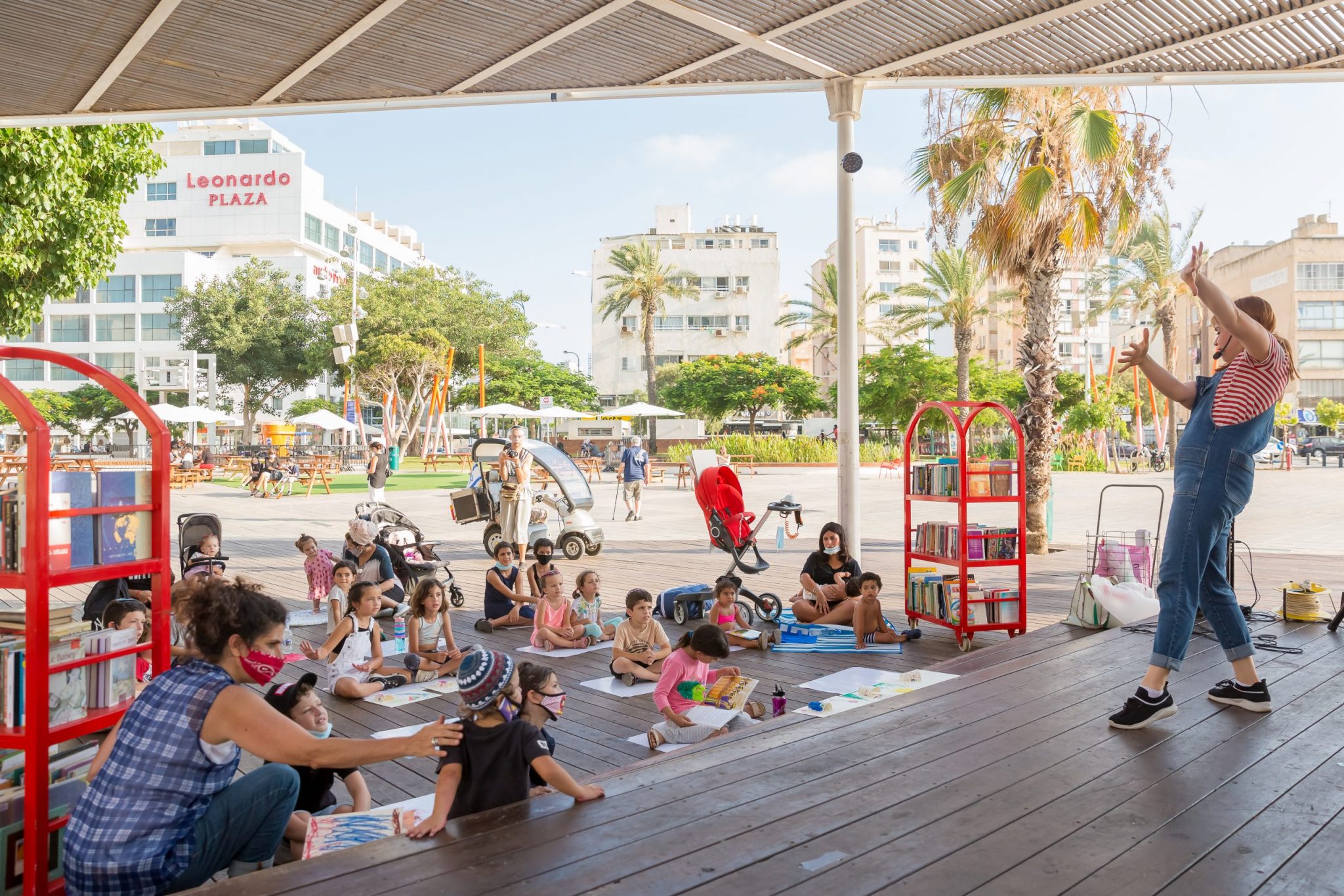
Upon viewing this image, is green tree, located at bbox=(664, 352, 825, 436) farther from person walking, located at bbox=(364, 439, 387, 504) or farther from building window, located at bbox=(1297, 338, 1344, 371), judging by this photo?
building window, located at bbox=(1297, 338, 1344, 371)

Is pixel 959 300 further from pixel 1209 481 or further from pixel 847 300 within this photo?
pixel 1209 481

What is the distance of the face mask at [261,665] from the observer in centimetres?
324

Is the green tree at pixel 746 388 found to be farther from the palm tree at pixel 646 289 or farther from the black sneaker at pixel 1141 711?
the black sneaker at pixel 1141 711

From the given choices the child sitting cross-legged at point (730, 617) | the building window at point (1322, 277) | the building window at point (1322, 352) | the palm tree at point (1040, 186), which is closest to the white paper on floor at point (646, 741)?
the child sitting cross-legged at point (730, 617)

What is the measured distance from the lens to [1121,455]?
46.2 m

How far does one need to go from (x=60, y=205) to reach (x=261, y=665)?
38.4ft

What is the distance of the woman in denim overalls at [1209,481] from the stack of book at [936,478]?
3338 mm

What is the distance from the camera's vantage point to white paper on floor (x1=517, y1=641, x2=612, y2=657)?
7.53 meters

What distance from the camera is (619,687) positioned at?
21.3 ft

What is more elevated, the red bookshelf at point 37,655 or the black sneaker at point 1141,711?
the red bookshelf at point 37,655

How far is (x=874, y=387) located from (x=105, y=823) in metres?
39.7

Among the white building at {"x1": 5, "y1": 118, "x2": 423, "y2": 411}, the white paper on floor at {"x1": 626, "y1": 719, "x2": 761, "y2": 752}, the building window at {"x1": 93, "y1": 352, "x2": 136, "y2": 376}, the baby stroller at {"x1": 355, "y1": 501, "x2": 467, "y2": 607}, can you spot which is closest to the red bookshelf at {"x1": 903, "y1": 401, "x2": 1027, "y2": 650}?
the white paper on floor at {"x1": 626, "y1": 719, "x2": 761, "y2": 752}

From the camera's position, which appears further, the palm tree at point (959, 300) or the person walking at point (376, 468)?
the palm tree at point (959, 300)

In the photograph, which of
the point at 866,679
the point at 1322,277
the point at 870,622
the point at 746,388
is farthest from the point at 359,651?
the point at 1322,277
